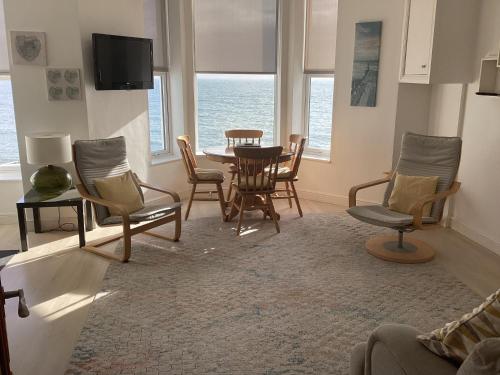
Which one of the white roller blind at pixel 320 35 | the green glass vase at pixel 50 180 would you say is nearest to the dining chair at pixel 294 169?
the white roller blind at pixel 320 35

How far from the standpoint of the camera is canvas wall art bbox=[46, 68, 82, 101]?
4.21 m

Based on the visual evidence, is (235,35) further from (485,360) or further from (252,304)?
(485,360)

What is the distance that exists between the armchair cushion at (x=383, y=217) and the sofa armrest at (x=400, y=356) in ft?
6.83

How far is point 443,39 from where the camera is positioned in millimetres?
3975

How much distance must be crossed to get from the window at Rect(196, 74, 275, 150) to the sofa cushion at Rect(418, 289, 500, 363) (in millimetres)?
4587

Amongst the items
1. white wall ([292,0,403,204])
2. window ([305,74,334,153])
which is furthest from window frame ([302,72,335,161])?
white wall ([292,0,403,204])

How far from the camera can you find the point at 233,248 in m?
4.08

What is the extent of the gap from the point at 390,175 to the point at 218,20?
283cm

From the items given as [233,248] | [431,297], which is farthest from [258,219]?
[431,297]

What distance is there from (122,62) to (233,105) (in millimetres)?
1755

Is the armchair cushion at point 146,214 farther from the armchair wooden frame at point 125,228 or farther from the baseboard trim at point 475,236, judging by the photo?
the baseboard trim at point 475,236

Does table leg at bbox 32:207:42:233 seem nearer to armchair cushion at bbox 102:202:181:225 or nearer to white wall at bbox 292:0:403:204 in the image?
armchair cushion at bbox 102:202:181:225

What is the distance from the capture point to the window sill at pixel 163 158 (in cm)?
538

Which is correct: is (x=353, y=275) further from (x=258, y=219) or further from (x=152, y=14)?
(x=152, y=14)
